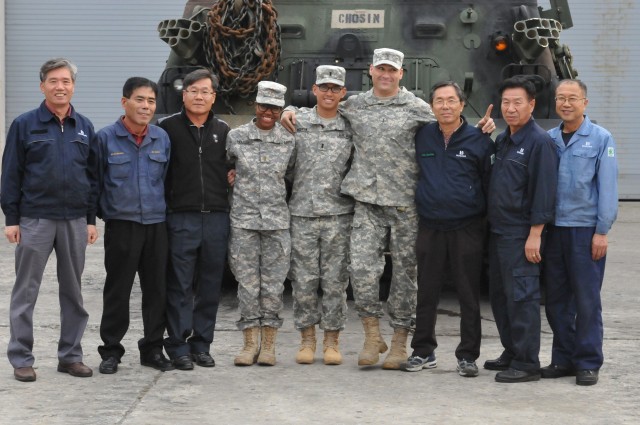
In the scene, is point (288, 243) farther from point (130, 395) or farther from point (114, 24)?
point (114, 24)

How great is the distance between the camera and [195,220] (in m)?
6.86

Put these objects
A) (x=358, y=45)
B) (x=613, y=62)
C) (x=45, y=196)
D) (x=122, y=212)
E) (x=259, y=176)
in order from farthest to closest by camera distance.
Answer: (x=613, y=62) → (x=358, y=45) → (x=259, y=176) → (x=122, y=212) → (x=45, y=196)

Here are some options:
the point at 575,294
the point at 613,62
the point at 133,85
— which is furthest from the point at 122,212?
the point at 613,62

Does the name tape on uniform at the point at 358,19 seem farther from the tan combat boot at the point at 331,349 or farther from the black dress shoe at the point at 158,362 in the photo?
the black dress shoe at the point at 158,362

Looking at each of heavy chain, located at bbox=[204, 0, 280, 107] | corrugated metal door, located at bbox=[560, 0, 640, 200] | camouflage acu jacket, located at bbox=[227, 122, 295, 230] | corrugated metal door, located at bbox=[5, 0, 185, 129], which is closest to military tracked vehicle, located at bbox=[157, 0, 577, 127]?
heavy chain, located at bbox=[204, 0, 280, 107]

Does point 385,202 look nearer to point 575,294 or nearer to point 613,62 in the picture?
point 575,294

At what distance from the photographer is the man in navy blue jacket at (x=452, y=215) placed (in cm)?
668

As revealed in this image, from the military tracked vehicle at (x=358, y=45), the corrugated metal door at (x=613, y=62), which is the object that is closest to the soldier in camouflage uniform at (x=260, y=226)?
the military tracked vehicle at (x=358, y=45)

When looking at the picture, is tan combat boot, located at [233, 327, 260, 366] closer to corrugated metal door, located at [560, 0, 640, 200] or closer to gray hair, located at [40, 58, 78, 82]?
gray hair, located at [40, 58, 78, 82]

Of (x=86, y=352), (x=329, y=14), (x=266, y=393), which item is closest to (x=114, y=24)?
(x=329, y=14)

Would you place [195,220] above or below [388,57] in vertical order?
below

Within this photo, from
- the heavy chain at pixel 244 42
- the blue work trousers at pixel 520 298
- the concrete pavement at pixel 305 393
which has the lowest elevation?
the concrete pavement at pixel 305 393

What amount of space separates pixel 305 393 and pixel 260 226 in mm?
1127

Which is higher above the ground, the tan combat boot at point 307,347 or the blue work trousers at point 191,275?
the blue work trousers at point 191,275
